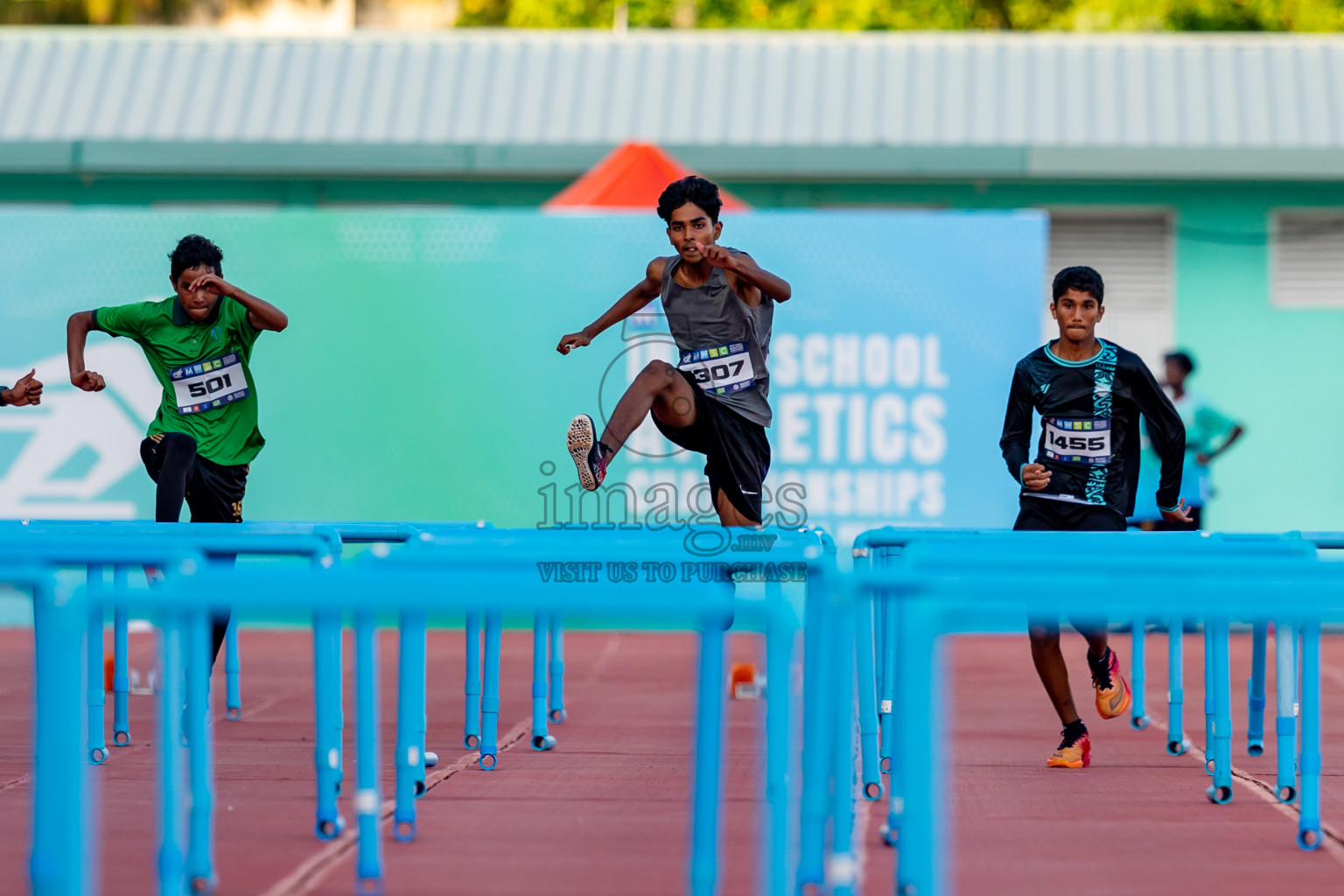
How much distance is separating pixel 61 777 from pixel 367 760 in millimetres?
757

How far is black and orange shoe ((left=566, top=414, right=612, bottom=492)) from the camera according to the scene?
607cm

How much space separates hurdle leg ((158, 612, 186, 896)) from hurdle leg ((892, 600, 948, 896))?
158 centimetres

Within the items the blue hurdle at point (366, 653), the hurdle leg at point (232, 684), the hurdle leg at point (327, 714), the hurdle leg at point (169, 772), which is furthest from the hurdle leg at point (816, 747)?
the hurdle leg at point (232, 684)

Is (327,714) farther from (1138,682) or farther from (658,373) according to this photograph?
(1138,682)

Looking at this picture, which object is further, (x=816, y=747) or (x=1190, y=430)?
(x=1190, y=430)

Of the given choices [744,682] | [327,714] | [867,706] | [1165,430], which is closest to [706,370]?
[867,706]

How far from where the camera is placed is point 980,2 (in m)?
26.2

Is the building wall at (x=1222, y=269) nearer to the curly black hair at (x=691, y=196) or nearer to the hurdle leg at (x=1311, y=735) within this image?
the curly black hair at (x=691, y=196)

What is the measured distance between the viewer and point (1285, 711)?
511cm

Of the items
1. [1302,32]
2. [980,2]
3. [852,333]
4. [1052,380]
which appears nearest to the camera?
[1052,380]

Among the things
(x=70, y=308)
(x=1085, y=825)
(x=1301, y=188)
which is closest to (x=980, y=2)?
(x=1301, y=188)

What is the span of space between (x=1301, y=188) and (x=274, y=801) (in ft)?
37.6

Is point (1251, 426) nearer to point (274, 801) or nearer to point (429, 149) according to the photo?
point (429, 149)

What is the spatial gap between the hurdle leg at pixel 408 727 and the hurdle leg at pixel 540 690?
4.83 ft
